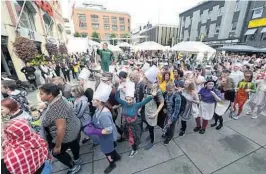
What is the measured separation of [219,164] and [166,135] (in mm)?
1193

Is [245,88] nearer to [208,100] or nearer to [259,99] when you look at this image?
Answer: [259,99]

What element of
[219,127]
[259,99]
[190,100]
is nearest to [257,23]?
[259,99]

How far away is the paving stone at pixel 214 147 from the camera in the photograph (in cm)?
279

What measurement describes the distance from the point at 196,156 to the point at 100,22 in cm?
5839

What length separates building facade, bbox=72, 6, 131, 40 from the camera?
50469mm

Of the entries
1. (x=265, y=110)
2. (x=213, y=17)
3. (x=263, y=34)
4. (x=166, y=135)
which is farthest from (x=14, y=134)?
(x=213, y=17)

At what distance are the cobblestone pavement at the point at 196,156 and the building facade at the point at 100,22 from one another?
52084 mm

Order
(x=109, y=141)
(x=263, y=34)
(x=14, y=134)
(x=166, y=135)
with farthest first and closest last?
(x=263, y=34) → (x=166, y=135) → (x=109, y=141) → (x=14, y=134)

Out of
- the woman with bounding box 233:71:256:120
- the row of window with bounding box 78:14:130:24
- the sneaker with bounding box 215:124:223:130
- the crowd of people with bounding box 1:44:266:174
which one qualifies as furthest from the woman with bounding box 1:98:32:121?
the row of window with bounding box 78:14:130:24

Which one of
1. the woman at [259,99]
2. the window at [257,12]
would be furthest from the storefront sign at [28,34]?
the window at [257,12]

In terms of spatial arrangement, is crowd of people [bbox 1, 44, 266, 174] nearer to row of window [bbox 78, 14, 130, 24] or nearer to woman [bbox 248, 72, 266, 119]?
woman [bbox 248, 72, 266, 119]

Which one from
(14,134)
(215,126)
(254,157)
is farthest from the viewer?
(215,126)

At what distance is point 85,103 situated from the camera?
8.62ft

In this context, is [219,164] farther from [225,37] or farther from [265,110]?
[225,37]
